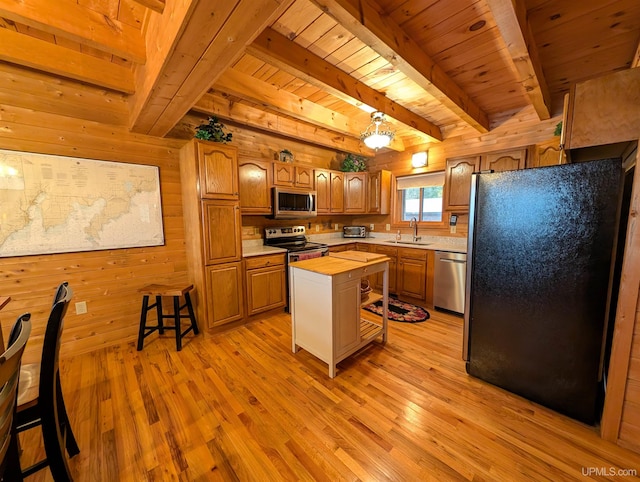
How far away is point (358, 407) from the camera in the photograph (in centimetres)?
174

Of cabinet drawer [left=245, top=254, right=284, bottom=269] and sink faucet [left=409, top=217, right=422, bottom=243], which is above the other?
sink faucet [left=409, top=217, right=422, bottom=243]

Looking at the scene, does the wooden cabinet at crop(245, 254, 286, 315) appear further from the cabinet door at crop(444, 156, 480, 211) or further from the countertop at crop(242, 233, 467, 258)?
the cabinet door at crop(444, 156, 480, 211)

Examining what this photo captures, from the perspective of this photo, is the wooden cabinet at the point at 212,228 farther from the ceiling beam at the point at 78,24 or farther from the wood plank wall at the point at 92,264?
the ceiling beam at the point at 78,24

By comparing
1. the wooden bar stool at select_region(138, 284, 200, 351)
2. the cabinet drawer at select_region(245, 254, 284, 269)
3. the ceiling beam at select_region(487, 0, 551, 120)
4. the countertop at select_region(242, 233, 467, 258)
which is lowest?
the wooden bar stool at select_region(138, 284, 200, 351)

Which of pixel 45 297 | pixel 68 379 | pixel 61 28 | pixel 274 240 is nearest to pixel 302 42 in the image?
pixel 61 28

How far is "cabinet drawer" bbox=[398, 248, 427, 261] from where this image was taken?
11.3 ft

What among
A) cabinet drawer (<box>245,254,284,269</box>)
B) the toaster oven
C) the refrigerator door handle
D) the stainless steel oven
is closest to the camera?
the refrigerator door handle

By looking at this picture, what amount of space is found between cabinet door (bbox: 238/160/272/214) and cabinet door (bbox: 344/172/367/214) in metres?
1.51

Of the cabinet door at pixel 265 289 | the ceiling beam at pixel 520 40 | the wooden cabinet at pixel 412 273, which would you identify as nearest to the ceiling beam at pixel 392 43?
the ceiling beam at pixel 520 40

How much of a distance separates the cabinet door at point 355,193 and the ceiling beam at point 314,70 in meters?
1.47

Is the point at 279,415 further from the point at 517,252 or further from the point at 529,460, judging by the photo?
the point at 517,252

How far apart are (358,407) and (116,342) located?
256 cm

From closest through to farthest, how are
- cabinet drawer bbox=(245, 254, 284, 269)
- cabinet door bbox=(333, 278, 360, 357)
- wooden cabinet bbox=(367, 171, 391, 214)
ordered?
1. cabinet door bbox=(333, 278, 360, 357)
2. cabinet drawer bbox=(245, 254, 284, 269)
3. wooden cabinet bbox=(367, 171, 391, 214)

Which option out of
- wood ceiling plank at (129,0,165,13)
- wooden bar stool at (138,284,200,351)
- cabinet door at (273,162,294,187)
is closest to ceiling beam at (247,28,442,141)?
wood ceiling plank at (129,0,165,13)
